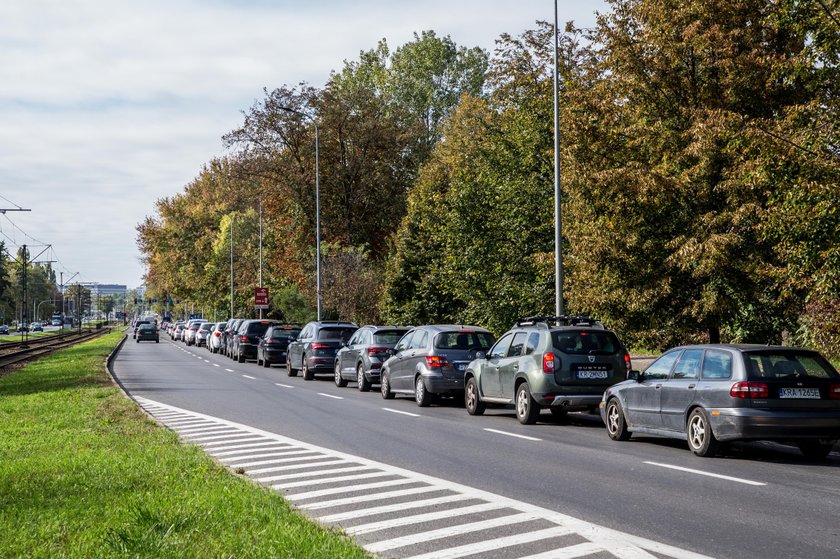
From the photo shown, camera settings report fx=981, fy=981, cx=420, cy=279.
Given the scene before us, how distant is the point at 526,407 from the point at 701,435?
A: 15.4 feet

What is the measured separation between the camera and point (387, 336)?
25641 millimetres

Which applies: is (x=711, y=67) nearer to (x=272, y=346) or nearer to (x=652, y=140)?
(x=652, y=140)

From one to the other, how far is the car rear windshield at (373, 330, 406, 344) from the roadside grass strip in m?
13.3

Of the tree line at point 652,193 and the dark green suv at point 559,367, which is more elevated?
the tree line at point 652,193

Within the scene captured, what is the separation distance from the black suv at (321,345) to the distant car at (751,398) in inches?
697

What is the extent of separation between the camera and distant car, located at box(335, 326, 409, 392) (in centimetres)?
2520

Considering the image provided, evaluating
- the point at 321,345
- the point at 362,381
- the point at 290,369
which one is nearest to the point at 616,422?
the point at 362,381

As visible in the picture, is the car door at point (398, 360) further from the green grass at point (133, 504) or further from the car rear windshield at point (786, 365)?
the car rear windshield at point (786, 365)

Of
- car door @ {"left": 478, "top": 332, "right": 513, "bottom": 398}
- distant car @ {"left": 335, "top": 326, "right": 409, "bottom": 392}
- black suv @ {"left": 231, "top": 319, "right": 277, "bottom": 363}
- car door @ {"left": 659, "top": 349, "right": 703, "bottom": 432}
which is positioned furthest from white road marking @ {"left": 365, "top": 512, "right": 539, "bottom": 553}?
black suv @ {"left": 231, "top": 319, "right": 277, "bottom": 363}

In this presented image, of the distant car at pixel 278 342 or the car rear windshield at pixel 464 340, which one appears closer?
the car rear windshield at pixel 464 340

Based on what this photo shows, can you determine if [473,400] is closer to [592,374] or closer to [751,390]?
[592,374]

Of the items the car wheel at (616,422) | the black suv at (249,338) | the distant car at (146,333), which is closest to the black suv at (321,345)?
the black suv at (249,338)

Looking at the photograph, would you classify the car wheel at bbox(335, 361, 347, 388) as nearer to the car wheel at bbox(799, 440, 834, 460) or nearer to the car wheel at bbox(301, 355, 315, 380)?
the car wheel at bbox(301, 355, 315, 380)

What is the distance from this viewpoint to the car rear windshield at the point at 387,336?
2549 centimetres
